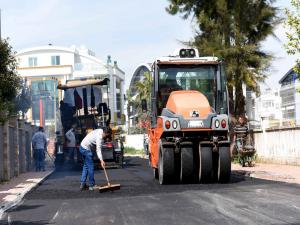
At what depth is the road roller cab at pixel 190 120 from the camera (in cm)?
1630

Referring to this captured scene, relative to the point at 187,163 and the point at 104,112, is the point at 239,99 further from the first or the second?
the point at 187,163

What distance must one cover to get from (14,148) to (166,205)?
491 inches

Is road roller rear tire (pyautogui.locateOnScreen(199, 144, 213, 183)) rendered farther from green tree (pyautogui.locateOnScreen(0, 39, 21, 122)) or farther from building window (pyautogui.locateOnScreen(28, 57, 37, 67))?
building window (pyautogui.locateOnScreen(28, 57, 37, 67))

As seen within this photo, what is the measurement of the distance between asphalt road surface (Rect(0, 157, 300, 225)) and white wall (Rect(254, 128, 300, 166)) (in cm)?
748

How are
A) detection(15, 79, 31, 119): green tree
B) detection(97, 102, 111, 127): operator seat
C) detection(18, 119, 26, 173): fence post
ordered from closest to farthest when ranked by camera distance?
detection(18, 119, 26, 173): fence post, detection(97, 102, 111, 127): operator seat, detection(15, 79, 31, 119): green tree

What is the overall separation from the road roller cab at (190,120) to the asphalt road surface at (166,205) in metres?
0.55

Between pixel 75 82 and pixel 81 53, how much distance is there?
266 feet

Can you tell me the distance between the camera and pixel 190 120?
16375 mm

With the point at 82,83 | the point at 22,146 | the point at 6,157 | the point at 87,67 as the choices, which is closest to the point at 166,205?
the point at 6,157

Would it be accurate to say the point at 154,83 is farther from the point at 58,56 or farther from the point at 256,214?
the point at 58,56

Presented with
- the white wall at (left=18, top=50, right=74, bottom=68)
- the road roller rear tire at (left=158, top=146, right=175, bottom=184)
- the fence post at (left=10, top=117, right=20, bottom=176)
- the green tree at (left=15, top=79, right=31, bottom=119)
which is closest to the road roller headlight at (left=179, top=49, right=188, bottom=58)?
the road roller rear tire at (left=158, top=146, right=175, bottom=184)

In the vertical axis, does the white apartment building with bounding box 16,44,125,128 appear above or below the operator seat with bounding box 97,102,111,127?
above

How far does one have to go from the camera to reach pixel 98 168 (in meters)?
26.8

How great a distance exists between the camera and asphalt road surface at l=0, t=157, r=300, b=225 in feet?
32.2
